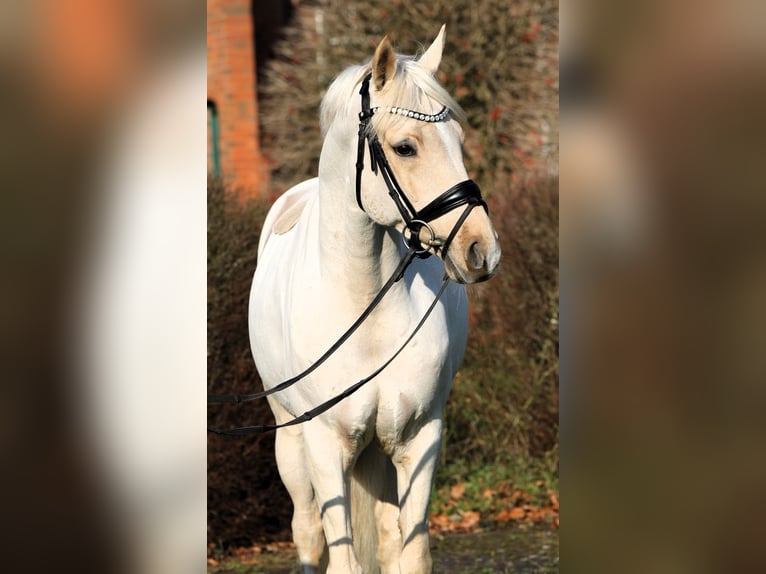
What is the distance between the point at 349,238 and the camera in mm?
3504

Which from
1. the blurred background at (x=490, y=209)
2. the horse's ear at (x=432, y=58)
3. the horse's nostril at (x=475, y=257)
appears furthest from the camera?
the blurred background at (x=490, y=209)

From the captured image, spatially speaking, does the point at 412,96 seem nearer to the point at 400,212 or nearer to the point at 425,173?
the point at 425,173

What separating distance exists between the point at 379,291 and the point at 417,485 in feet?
2.33

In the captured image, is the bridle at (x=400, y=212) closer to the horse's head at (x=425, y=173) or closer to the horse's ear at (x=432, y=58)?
the horse's head at (x=425, y=173)

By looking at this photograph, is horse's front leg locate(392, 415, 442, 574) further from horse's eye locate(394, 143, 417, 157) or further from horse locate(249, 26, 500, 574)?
horse's eye locate(394, 143, 417, 157)

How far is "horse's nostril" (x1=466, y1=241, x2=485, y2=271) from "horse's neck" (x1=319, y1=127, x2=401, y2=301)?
58 cm

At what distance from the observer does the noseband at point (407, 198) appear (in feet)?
9.77

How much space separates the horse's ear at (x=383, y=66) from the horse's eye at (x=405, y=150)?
230mm

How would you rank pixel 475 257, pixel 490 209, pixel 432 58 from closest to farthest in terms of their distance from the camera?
pixel 475 257 → pixel 432 58 → pixel 490 209
